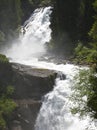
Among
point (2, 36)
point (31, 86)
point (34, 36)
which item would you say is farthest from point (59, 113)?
point (34, 36)

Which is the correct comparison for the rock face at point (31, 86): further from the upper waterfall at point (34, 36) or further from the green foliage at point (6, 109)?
the upper waterfall at point (34, 36)

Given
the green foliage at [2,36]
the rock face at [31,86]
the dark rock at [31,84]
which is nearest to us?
the rock face at [31,86]

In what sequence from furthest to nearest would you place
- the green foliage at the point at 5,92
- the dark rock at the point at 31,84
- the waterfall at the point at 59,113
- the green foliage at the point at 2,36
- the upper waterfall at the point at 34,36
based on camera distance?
the upper waterfall at the point at 34,36 → the green foliage at the point at 2,36 → the dark rock at the point at 31,84 → the green foliage at the point at 5,92 → the waterfall at the point at 59,113

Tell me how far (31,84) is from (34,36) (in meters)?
30.4

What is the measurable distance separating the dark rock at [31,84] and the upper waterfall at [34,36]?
24333 millimetres

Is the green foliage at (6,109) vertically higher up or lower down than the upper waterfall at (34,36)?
lower down

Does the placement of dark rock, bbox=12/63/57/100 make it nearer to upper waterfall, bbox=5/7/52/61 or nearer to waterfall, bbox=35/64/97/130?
waterfall, bbox=35/64/97/130

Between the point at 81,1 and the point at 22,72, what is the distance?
69.3ft

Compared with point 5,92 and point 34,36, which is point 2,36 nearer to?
point 34,36

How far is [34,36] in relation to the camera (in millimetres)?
70438

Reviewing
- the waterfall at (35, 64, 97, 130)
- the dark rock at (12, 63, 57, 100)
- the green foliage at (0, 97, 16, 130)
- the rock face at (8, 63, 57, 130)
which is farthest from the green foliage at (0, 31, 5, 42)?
the green foliage at (0, 97, 16, 130)

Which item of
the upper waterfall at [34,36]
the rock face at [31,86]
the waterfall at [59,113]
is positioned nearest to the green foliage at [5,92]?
the rock face at [31,86]

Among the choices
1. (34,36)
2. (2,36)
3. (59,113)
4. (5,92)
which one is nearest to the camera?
(59,113)

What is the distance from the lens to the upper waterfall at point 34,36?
67750 mm
